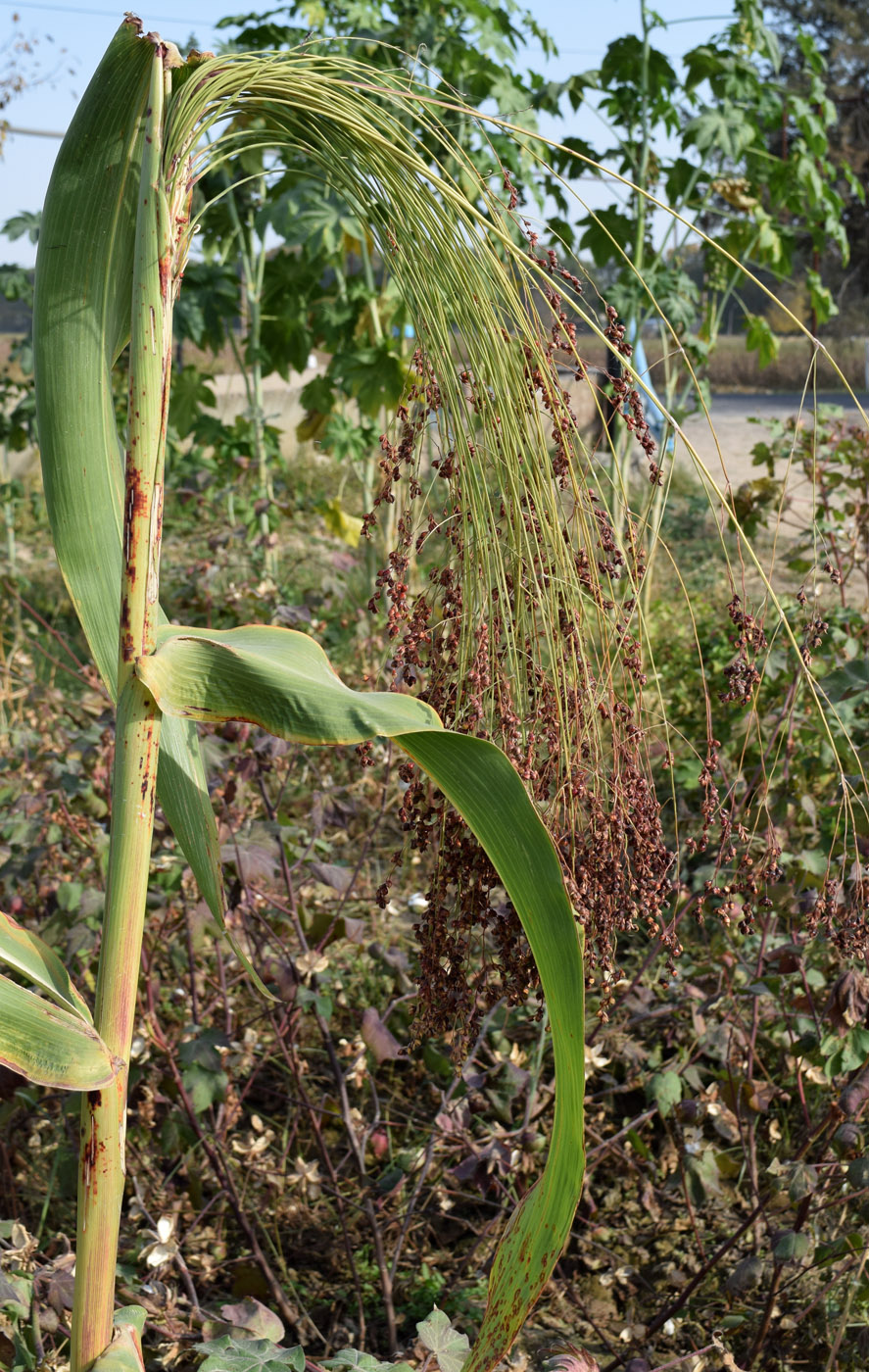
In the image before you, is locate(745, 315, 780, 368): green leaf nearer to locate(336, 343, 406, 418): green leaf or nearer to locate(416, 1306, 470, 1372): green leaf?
locate(336, 343, 406, 418): green leaf

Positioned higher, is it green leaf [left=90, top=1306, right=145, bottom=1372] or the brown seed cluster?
the brown seed cluster

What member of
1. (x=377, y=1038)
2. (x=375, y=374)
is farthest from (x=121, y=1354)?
(x=375, y=374)

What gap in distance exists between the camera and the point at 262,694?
68 centimetres

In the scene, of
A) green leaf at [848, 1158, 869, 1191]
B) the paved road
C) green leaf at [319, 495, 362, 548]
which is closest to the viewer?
green leaf at [848, 1158, 869, 1191]

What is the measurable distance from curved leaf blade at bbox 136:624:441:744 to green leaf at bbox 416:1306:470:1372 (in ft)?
1.79

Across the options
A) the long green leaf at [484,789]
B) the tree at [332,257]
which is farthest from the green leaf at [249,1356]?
the tree at [332,257]

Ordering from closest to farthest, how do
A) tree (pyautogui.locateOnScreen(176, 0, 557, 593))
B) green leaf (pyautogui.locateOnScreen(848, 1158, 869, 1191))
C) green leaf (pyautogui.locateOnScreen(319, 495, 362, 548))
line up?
green leaf (pyautogui.locateOnScreen(848, 1158, 869, 1191)) → tree (pyautogui.locateOnScreen(176, 0, 557, 593)) → green leaf (pyautogui.locateOnScreen(319, 495, 362, 548))

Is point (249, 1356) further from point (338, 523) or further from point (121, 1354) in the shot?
point (338, 523)

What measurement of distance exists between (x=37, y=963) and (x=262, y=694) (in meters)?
0.23

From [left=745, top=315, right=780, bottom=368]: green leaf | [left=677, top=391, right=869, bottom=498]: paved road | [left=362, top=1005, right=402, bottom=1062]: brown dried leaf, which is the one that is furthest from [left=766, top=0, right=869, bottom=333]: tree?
[left=362, top=1005, right=402, bottom=1062]: brown dried leaf

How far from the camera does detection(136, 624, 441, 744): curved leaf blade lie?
2.15 feet

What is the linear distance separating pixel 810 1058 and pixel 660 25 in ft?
10.4

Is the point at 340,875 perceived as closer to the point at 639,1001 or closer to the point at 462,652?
the point at 639,1001

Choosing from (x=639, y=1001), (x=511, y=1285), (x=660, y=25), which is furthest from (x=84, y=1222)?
(x=660, y=25)
